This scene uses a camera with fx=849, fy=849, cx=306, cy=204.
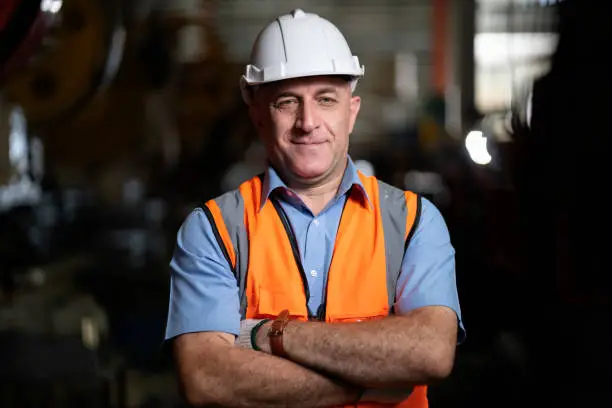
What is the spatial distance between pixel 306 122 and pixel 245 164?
395 cm

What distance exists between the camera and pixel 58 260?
216 inches

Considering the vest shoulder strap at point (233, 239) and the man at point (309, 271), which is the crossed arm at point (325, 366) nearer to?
the man at point (309, 271)

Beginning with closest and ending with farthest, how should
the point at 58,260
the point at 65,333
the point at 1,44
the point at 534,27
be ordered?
the point at 1,44 → the point at 534,27 → the point at 65,333 → the point at 58,260

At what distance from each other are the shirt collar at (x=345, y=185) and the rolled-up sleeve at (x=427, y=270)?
0.12 metres

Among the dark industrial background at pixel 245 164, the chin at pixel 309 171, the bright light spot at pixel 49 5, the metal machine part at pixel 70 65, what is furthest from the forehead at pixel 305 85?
the metal machine part at pixel 70 65

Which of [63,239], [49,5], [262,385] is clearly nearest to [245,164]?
[63,239]

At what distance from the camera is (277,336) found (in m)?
1.57

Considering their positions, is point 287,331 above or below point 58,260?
above

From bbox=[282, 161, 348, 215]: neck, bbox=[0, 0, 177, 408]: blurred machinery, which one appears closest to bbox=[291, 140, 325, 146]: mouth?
bbox=[282, 161, 348, 215]: neck

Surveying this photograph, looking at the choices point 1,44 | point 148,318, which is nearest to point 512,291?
point 148,318

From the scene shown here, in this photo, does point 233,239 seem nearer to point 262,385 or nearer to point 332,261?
point 332,261

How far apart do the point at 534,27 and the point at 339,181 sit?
276cm

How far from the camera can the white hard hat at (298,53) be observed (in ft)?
5.40

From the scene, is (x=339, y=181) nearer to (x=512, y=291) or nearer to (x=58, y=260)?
(x=512, y=291)
